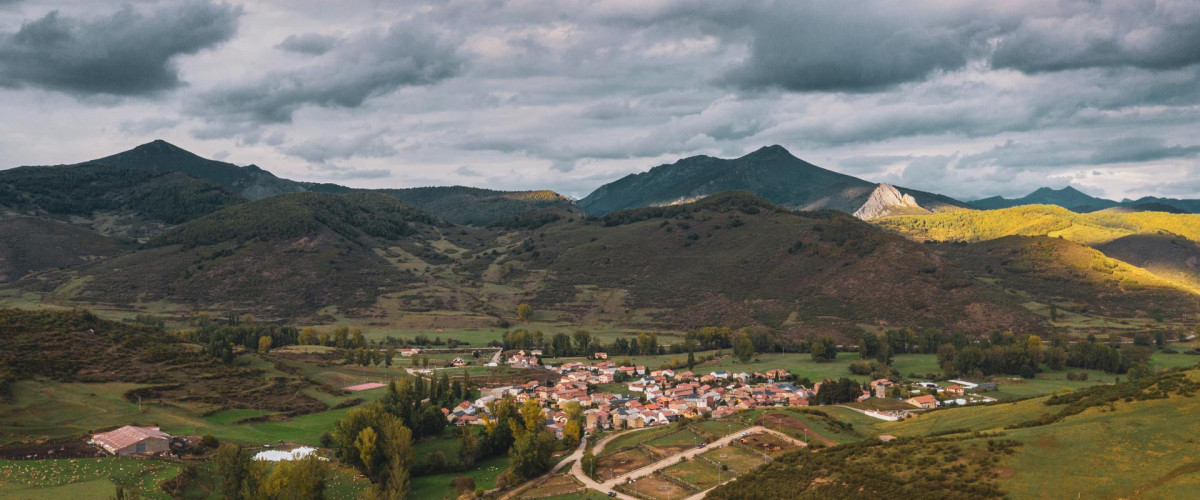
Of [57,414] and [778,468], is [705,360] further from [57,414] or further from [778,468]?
[57,414]

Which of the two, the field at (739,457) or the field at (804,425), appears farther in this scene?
the field at (804,425)

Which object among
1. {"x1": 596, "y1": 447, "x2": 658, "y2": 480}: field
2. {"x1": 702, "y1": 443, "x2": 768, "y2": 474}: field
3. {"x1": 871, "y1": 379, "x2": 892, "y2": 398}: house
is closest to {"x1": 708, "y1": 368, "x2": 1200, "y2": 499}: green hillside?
{"x1": 702, "y1": 443, "x2": 768, "y2": 474}: field

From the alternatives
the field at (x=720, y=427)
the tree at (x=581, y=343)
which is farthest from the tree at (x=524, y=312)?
the field at (x=720, y=427)

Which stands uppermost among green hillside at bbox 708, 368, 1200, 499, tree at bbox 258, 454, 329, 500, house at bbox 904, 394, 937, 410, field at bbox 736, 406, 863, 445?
green hillside at bbox 708, 368, 1200, 499

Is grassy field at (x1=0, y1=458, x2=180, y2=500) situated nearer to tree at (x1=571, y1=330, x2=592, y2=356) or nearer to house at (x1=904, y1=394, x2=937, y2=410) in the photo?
house at (x1=904, y1=394, x2=937, y2=410)

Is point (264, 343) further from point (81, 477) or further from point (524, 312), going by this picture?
point (81, 477)

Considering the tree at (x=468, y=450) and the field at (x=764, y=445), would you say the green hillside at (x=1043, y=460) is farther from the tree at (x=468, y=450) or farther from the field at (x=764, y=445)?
the tree at (x=468, y=450)
